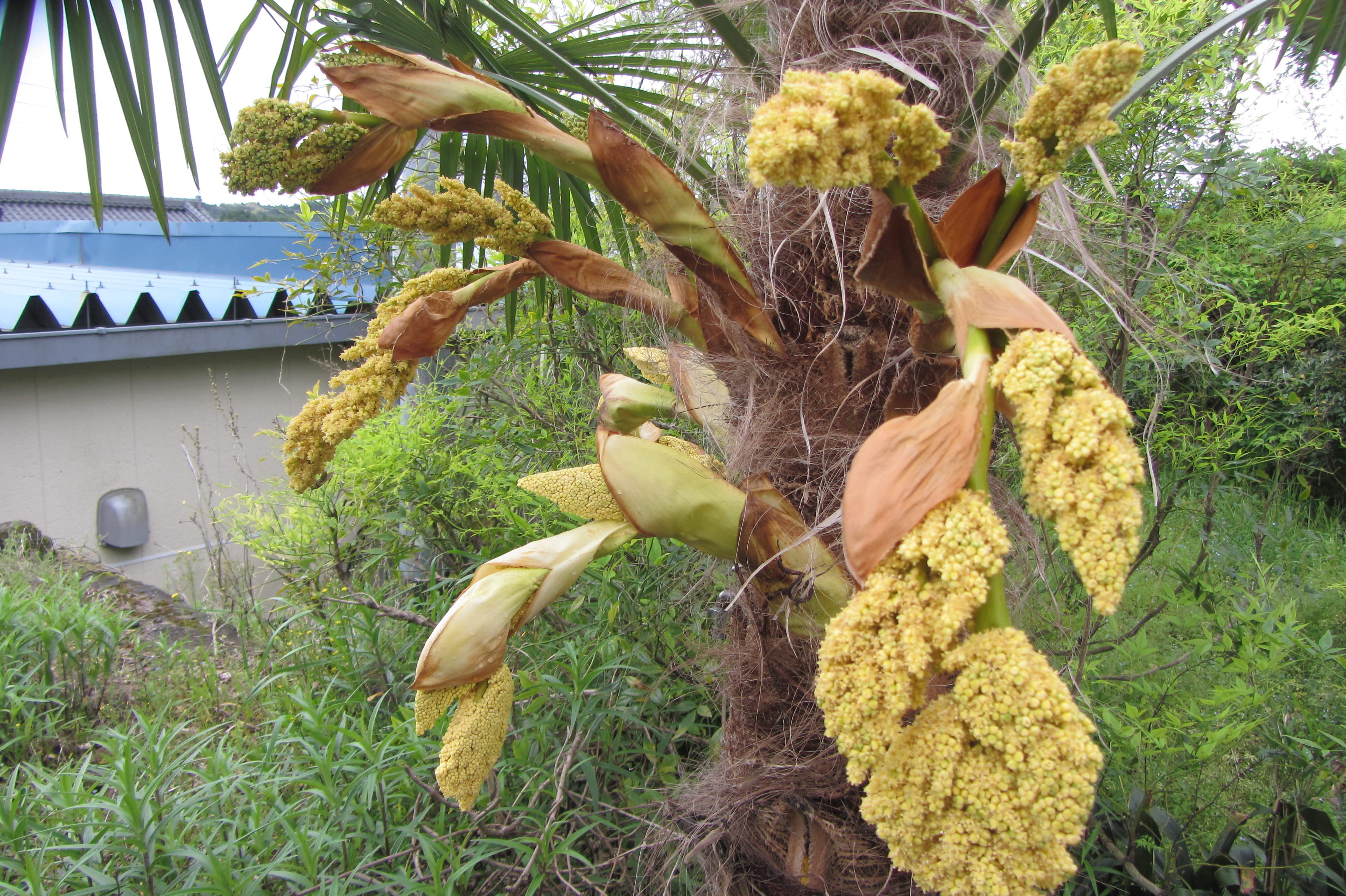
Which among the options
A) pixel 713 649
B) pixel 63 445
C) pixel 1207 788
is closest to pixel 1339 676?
pixel 1207 788

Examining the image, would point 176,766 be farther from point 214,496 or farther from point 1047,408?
point 214,496

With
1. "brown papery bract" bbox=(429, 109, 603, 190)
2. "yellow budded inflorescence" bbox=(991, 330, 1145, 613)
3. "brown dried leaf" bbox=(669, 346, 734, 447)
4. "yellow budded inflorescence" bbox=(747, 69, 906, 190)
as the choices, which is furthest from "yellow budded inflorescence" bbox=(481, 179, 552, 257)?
"yellow budded inflorescence" bbox=(991, 330, 1145, 613)

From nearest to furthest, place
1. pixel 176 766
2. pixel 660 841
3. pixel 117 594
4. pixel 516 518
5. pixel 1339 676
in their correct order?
1. pixel 660 841
2. pixel 176 766
3. pixel 1339 676
4. pixel 516 518
5. pixel 117 594

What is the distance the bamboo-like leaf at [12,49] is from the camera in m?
0.83

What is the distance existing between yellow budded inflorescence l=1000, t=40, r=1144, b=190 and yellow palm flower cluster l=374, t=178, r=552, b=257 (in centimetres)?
56

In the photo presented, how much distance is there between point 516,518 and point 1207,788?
5.66 feet

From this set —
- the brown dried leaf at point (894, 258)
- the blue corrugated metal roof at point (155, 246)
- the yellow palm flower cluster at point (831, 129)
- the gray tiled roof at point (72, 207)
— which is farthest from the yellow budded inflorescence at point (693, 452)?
the gray tiled roof at point (72, 207)

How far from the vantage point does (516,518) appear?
→ 179cm

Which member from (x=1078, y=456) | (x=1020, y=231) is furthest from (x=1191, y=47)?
(x=1078, y=456)

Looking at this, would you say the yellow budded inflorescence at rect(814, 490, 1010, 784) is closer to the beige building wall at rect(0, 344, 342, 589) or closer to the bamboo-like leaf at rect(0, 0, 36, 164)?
the bamboo-like leaf at rect(0, 0, 36, 164)

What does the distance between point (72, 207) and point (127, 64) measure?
8046 mm

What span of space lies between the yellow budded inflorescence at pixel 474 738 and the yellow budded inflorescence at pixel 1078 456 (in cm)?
57

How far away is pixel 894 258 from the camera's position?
1.62 feet

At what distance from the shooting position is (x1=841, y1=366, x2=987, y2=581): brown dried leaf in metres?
0.38
